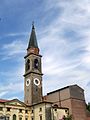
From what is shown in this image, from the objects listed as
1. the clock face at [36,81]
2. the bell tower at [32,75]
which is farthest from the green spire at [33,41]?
the clock face at [36,81]

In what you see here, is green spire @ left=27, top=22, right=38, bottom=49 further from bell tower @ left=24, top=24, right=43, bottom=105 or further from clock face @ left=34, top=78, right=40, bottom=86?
clock face @ left=34, top=78, right=40, bottom=86

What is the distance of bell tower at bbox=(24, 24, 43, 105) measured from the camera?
204 ft

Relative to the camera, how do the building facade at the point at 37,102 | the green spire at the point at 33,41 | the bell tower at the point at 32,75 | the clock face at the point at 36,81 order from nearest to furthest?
the building facade at the point at 37,102 → the bell tower at the point at 32,75 → the clock face at the point at 36,81 → the green spire at the point at 33,41

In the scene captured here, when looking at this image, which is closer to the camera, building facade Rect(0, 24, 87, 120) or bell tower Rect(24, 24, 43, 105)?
building facade Rect(0, 24, 87, 120)

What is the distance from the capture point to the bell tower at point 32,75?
6222 centimetres

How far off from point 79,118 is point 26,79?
16773 mm

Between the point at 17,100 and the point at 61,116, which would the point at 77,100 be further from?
the point at 17,100

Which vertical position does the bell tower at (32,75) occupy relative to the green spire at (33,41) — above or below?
below

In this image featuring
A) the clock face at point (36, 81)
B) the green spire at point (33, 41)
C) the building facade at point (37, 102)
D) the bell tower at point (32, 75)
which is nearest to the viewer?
the building facade at point (37, 102)

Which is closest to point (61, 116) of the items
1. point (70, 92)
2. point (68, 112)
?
point (68, 112)

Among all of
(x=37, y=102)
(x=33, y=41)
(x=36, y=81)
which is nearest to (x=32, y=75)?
(x=36, y=81)

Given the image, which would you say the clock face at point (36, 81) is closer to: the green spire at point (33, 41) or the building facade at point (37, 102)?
the building facade at point (37, 102)

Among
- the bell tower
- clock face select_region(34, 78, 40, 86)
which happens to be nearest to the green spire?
the bell tower

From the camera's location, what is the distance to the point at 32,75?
63.5 m
